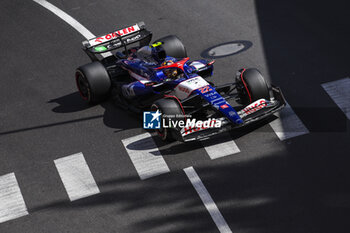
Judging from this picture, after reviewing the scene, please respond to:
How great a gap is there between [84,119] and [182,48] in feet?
9.56

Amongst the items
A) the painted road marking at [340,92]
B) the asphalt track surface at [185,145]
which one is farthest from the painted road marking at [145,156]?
the painted road marking at [340,92]

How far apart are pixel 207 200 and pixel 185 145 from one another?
1.89 meters

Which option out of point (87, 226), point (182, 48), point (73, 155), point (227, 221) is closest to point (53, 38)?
point (182, 48)

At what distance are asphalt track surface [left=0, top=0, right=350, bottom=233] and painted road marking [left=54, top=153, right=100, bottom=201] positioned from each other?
5.4 inches

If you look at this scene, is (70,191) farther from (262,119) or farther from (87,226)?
(262,119)

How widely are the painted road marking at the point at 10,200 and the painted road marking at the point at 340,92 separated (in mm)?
6548

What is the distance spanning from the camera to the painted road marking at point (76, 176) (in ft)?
39.8

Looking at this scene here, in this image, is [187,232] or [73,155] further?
[73,155]

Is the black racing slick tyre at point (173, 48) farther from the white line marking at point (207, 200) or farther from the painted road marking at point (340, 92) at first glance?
the white line marking at point (207, 200)

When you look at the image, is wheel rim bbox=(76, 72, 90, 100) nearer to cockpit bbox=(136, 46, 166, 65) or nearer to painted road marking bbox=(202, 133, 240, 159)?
cockpit bbox=(136, 46, 166, 65)

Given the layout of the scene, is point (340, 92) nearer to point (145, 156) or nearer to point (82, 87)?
point (145, 156)

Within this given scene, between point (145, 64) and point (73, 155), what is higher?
point (145, 64)

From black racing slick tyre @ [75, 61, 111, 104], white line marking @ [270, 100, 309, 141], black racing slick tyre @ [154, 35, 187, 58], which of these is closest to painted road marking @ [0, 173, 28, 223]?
black racing slick tyre @ [75, 61, 111, 104]

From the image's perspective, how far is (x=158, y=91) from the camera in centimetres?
1391
